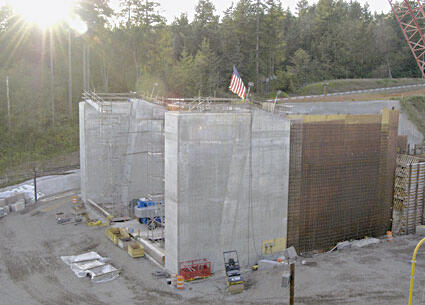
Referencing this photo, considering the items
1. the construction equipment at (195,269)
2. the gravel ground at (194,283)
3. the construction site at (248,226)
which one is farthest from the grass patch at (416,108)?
the construction equipment at (195,269)

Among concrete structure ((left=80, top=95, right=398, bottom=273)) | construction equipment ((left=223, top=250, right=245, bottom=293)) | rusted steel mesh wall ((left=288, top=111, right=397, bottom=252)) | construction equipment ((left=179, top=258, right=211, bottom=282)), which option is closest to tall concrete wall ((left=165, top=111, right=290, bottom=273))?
concrete structure ((left=80, top=95, right=398, bottom=273))

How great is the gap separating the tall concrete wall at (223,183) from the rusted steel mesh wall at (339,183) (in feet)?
3.92

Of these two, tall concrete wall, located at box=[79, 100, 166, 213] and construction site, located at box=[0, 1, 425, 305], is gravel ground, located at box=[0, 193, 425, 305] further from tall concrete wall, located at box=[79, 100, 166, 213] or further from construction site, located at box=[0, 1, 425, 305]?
tall concrete wall, located at box=[79, 100, 166, 213]

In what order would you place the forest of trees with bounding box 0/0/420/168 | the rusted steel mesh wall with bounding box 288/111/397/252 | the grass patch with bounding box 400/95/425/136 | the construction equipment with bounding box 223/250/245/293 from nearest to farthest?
the construction equipment with bounding box 223/250/245/293 → the rusted steel mesh wall with bounding box 288/111/397/252 → the grass patch with bounding box 400/95/425/136 → the forest of trees with bounding box 0/0/420/168

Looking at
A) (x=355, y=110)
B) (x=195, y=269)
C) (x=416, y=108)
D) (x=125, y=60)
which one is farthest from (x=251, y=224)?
(x=125, y=60)

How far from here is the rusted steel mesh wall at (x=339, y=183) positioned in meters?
20.9

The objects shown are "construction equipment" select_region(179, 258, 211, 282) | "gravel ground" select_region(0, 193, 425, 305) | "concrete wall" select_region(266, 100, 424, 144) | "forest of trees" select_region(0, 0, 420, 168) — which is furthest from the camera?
"forest of trees" select_region(0, 0, 420, 168)

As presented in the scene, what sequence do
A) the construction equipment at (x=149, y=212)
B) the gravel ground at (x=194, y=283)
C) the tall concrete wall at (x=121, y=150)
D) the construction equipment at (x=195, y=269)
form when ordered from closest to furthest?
1. the gravel ground at (x=194, y=283)
2. the construction equipment at (x=195, y=269)
3. the construction equipment at (x=149, y=212)
4. the tall concrete wall at (x=121, y=150)

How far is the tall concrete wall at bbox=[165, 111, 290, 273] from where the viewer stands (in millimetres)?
17938

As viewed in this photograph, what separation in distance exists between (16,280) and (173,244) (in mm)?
7297

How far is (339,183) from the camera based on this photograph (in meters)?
22.1

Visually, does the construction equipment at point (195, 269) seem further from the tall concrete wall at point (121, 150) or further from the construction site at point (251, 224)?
the tall concrete wall at point (121, 150)

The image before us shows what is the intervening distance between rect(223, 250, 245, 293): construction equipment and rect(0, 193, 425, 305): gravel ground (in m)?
0.31

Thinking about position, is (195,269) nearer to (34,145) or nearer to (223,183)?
(223,183)
